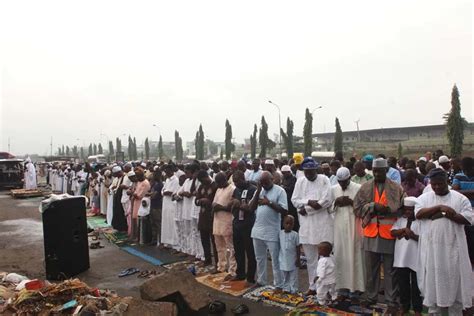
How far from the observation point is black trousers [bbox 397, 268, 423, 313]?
4988mm

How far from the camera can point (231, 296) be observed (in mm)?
6090

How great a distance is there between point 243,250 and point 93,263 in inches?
138

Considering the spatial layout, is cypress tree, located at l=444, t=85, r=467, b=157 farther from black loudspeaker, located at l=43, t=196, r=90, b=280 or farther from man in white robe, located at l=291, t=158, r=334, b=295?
black loudspeaker, located at l=43, t=196, r=90, b=280

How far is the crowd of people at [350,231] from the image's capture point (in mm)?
4461

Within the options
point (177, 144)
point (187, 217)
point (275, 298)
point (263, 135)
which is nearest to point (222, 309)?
point (275, 298)

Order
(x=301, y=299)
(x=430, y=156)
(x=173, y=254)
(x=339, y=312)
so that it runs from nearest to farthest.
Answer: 1. (x=339, y=312)
2. (x=301, y=299)
3. (x=173, y=254)
4. (x=430, y=156)

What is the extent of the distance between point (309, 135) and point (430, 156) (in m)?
38.2

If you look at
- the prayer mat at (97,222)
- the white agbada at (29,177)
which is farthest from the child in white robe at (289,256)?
the white agbada at (29,177)

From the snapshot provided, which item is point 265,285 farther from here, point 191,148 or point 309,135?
point 191,148

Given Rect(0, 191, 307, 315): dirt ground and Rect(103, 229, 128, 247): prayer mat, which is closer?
Rect(0, 191, 307, 315): dirt ground

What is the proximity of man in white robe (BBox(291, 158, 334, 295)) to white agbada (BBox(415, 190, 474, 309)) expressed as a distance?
4.81 ft

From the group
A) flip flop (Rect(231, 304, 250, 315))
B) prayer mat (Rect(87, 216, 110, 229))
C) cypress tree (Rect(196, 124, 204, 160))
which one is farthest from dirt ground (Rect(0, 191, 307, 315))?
cypress tree (Rect(196, 124, 204, 160))

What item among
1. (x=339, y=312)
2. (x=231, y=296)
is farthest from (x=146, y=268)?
(x=339, y=312)

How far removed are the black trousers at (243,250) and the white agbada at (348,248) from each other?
160cm
